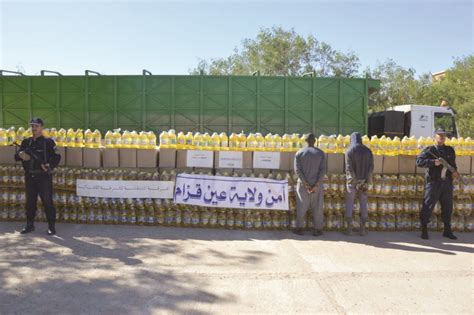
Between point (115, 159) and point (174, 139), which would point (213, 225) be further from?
point (115, 159)

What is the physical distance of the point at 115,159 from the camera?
7164 millimetres

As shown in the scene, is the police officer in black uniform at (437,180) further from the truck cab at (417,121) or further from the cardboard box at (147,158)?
the truck cab at (417,121)

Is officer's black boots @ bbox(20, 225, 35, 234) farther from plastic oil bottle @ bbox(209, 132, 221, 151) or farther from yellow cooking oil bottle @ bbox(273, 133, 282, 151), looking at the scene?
yellow cooking oil bottle @ bbox(273, 133, 282, 151)

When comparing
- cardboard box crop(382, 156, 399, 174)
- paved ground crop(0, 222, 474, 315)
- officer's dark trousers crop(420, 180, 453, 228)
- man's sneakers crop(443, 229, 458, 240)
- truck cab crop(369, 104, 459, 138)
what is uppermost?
truck cab crop(369, 104, 459, 138)

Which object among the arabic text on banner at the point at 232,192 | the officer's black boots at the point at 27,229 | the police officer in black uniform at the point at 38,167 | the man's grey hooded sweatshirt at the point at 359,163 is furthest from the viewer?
the arabic text on banner at the point at 232,192

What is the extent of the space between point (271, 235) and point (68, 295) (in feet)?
11.9

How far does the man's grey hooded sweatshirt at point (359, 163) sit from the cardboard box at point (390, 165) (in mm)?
745

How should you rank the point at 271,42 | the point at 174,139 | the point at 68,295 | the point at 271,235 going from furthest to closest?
1. the point at 271,42
2. the point at 174,139
3. the point at 271,235
4. the point at 68,295

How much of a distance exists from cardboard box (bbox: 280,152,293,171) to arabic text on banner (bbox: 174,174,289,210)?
0.29 meters

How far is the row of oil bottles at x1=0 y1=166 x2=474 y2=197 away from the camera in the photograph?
7074 mm

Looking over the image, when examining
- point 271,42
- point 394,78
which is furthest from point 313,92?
point 394,78

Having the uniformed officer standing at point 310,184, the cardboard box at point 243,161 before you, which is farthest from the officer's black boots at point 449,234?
the cardboard box at point 243,161

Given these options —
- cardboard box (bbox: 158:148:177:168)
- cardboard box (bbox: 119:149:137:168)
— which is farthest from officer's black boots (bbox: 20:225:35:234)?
cardboard box (bbox: 158:148:177:168)

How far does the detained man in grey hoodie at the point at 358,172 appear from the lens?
21.4 feet
